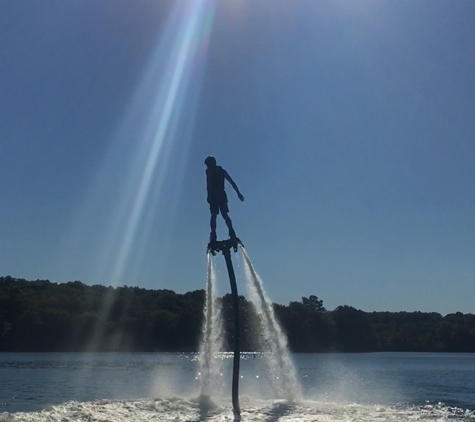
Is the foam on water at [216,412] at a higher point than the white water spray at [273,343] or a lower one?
lower

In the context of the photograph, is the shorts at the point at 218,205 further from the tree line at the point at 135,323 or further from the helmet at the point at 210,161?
the tree line at the point at 135,323

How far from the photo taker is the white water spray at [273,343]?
28.3m

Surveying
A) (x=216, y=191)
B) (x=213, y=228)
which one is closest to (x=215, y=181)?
(x=216, y=191)

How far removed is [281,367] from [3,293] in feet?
347

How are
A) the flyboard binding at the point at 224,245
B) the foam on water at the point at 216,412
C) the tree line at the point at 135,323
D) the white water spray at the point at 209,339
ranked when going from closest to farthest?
the foam on water at the point at 216,412 → the flyboard binding at the point at 224,245 → the white water spray at the point at 209,339 → the tree line at the point at 135,323

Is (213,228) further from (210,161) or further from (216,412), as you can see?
(216,412)

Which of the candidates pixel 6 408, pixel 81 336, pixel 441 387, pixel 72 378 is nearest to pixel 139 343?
pixel 81 336

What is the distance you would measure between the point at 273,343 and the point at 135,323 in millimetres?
102987

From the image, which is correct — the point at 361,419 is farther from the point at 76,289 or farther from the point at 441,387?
the point at 76,289

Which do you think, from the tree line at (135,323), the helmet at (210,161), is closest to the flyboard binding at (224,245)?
the helmet at (210,161)

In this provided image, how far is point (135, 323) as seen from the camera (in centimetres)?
12925

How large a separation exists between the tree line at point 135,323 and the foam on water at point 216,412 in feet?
255

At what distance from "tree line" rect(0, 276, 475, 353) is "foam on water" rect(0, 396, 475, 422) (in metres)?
77.7

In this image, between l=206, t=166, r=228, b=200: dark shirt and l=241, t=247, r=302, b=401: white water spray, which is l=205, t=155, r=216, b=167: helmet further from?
l=241, t=247, r=302, b=401: white water spray
